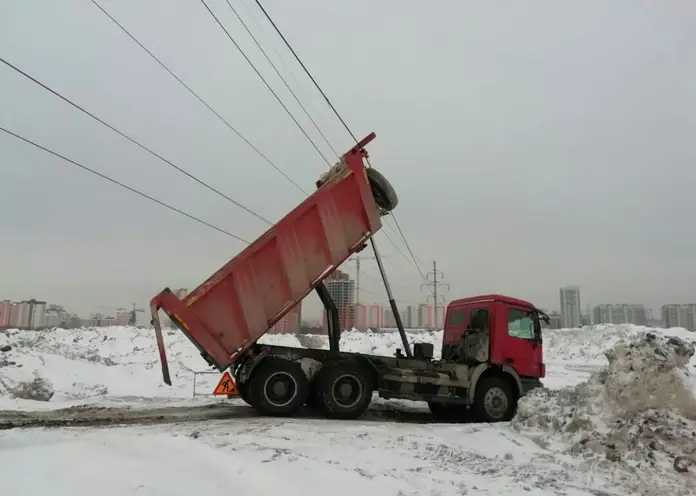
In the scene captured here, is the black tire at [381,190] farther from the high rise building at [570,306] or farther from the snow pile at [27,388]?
the high rise building at [570,306]

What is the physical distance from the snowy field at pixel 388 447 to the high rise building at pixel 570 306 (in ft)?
151

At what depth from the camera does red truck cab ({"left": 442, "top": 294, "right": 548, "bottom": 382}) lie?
10633mm

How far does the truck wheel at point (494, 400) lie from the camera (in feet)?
34.1

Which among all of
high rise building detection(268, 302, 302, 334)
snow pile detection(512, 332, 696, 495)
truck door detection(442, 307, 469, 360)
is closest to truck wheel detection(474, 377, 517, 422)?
truck door detection(442, 307, 469, 360)

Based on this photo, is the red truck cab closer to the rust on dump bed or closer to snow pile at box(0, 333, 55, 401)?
the rust on dump bed

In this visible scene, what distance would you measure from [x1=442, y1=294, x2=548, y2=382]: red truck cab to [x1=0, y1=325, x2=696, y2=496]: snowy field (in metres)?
1.62

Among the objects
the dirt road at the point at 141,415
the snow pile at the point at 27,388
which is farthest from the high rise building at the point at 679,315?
the snow pile at the point at 27,388

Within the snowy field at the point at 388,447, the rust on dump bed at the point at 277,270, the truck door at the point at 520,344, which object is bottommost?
the snowy field at the point at 388,447

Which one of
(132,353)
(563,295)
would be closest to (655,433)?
(132,353)

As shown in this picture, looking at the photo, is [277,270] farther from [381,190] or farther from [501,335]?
[501,335]

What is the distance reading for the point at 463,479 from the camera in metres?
5.43

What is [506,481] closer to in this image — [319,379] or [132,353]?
[319,379]

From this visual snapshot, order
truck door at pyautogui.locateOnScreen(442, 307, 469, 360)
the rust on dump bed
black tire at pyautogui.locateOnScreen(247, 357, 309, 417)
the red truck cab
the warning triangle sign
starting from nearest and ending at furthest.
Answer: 1. the rust on dump bed
2. black tire at pyautogui.locateOnScreen(247, 357, 309, 417)
3. the warning triangle sign
4. the red truck cab
5. truck door at pyautogui.locateOnScreen(442, 307, 469, 360)

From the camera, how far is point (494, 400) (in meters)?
10.5
